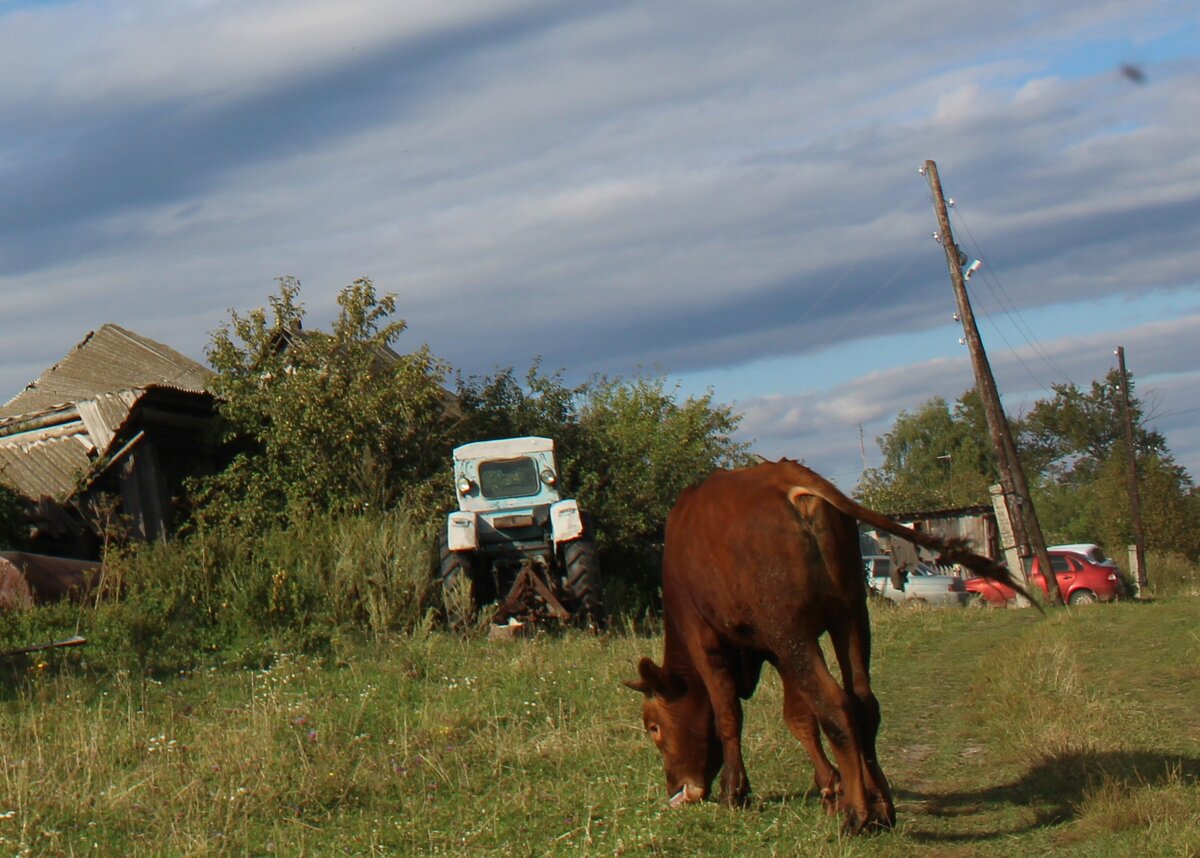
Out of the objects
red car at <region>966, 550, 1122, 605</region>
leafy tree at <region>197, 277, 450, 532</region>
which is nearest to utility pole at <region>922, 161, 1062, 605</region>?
red car at <region>966, 550, 1122, 605</region>

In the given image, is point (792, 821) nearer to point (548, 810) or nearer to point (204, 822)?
point (548, 810)

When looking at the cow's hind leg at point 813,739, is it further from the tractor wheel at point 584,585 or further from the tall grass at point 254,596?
the tractor wheel at point 584,585

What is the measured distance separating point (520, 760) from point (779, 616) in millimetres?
2708

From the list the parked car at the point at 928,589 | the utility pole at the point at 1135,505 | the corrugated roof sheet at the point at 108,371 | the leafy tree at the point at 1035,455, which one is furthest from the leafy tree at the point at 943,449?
the corrugated roof sheet at the point at 108,371

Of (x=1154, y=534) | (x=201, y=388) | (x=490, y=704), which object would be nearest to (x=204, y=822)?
(x=490, y=704)

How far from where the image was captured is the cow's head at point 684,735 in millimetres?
7301

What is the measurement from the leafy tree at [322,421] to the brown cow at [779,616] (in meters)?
12.2

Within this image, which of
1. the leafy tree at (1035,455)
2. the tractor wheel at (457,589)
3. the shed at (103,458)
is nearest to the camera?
the tractor wheel at (457,589)

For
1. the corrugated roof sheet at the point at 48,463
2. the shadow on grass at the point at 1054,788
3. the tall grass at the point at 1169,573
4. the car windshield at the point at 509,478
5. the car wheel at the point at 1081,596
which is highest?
the corrugated roof sheet at the point at 48,463

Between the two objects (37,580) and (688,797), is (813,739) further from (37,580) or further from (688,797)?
(37,580)

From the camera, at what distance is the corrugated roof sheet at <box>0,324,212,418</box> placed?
22.0 meters

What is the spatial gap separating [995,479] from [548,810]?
78.6 metres

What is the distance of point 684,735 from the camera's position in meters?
7.34

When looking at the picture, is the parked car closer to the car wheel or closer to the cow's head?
the car wheel
